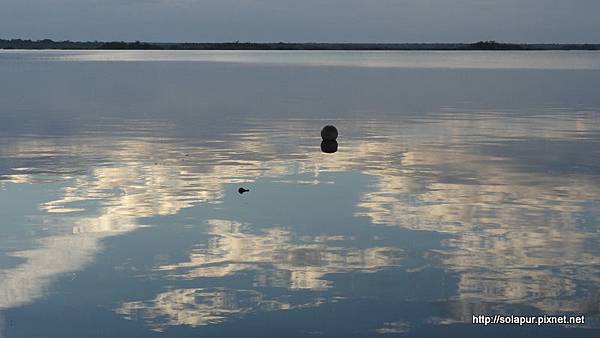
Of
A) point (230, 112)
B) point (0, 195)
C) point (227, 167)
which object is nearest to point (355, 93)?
point (230, 112)

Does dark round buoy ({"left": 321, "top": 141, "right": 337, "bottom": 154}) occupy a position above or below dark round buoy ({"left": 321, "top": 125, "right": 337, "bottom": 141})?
below

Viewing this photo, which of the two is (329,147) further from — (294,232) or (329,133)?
(294,232)

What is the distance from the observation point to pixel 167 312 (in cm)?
1300

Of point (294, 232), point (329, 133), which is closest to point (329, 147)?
point (329, 133)

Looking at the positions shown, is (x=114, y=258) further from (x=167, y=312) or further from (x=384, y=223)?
(x=384, y=223)

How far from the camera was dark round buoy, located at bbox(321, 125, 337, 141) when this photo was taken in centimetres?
3297

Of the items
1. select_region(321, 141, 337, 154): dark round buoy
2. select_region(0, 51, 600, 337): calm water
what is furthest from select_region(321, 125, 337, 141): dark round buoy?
select_region(0, 51, 600, 337): calm water

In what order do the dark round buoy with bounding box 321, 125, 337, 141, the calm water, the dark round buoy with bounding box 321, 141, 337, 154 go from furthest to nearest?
the dark round buoy with bounding box 321, 125, 337, 141
the dark round buoy with bounding box 321, 141, 337, 154
the calm water

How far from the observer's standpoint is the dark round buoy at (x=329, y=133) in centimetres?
3297

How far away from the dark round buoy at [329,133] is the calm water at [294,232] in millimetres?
531

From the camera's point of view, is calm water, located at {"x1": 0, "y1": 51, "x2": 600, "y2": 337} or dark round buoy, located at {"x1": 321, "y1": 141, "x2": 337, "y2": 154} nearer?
calm water, located at {"x1": 0, "y1": 51, "x2": 600, "y2": 337}

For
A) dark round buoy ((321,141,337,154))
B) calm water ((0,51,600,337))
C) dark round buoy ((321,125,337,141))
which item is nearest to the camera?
calm water ((0,51,600,337))

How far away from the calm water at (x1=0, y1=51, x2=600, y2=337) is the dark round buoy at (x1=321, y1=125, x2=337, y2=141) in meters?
0.53

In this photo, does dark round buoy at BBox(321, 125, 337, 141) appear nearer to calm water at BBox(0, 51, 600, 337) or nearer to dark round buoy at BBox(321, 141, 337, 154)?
dark round buoy at BBox(321, 141, 337, 154)
